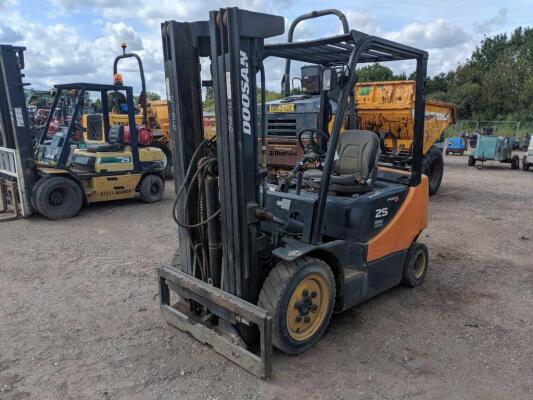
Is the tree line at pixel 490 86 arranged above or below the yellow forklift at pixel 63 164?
above

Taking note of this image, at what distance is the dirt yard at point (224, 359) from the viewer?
321cm

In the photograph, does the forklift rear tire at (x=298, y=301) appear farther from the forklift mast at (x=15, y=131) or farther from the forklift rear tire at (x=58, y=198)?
the forklift mast at (x=15, y=131)

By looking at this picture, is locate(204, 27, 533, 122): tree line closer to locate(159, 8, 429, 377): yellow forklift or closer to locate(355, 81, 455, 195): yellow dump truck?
locate(355, 81, 455, 195): yellow dump truck

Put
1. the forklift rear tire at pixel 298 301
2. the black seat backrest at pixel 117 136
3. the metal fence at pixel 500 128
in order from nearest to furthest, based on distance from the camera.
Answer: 1. the forklift rear tire at pixel 298 301
2. the black seat backrest at pixel 117 136
3. the metal fence at pixel 500 128

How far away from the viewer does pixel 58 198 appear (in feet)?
27.0

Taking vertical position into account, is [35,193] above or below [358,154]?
below

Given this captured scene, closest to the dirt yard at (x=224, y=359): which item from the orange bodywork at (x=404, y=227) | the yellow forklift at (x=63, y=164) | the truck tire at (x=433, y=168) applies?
the orange bodywork at (x=404, y=227)

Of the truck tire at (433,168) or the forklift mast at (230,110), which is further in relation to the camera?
the truck tire at (433,168)

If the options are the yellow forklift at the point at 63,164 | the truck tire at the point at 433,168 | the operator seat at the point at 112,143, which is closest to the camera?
the yellow forklift at the point at 63,164

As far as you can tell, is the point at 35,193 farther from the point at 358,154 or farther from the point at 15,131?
the point at 358,154

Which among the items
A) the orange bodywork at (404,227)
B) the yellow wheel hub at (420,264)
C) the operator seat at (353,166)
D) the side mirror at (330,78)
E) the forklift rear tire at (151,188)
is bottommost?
the yellow wheel hub at (420,264)

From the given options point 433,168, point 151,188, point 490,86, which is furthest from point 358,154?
point 490,86

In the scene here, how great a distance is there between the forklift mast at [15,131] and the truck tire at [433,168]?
27.9 ft

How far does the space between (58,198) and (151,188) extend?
1942 mm
